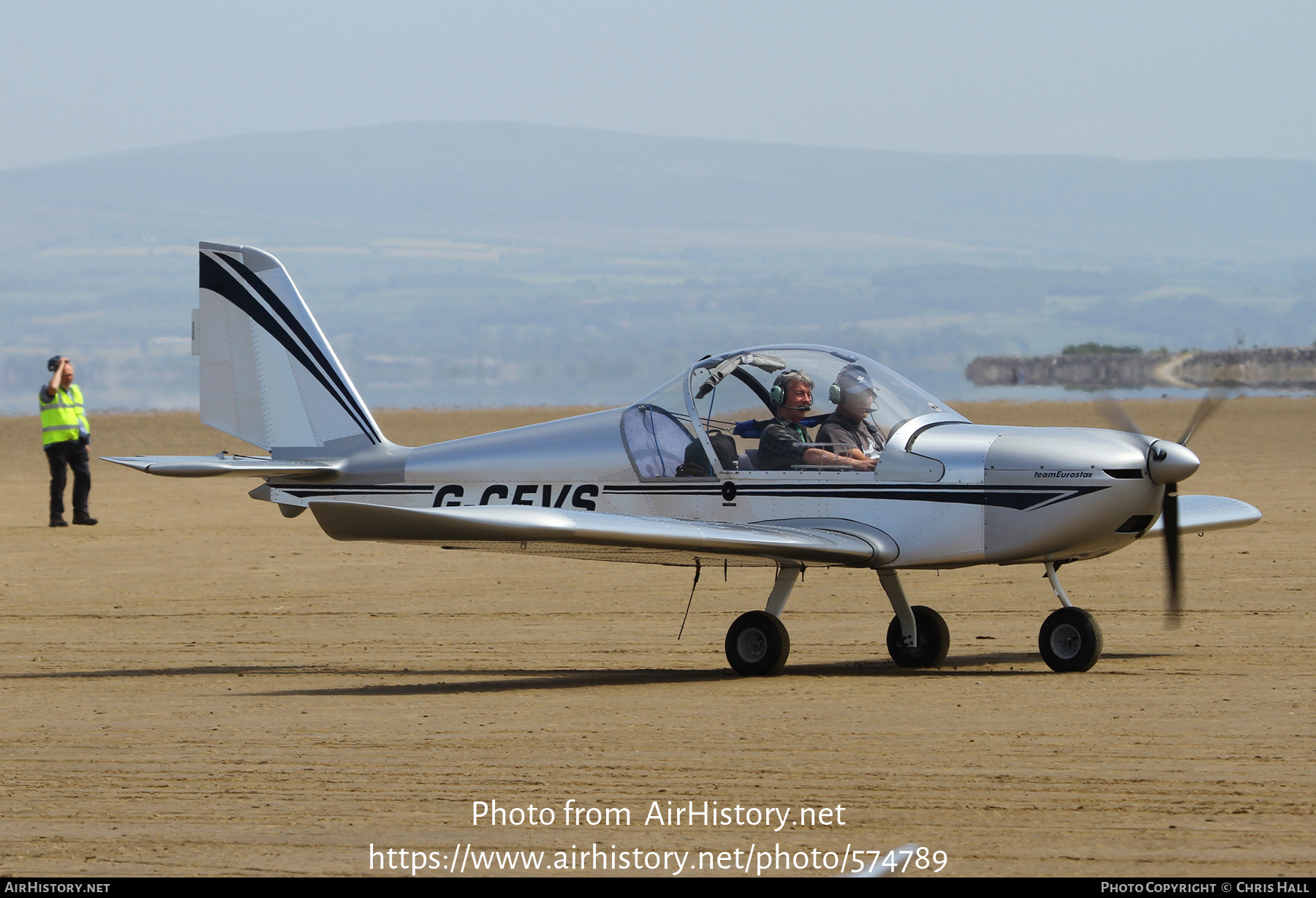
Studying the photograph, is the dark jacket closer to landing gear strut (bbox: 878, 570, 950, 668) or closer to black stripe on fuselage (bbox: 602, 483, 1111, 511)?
black stripe on fuselage (bbox: 602, 483, 1111, 511)

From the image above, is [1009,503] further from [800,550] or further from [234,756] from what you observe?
[234,756]

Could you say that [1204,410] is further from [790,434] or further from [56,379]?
[56,379]

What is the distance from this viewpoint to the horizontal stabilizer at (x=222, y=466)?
38.7ft

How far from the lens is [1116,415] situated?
10969 millimetres

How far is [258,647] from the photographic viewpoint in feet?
44.2

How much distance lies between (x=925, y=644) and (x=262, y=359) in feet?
19.9

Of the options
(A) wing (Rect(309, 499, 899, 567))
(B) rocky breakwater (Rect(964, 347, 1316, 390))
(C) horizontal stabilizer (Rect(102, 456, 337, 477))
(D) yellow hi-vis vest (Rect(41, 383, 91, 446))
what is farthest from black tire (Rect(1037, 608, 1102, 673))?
(D) yellow hi-vis vest (Rect(41, 383, 91, 446))

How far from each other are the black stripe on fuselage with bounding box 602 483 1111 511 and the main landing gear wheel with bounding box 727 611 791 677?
89 cm

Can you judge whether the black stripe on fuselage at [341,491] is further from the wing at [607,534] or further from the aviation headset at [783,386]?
the aviation headset at [783,386]

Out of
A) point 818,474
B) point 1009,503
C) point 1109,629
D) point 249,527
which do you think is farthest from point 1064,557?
point 249,527

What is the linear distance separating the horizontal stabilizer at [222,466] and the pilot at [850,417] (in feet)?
13.7

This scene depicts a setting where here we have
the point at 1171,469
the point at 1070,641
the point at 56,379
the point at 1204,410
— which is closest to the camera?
the point at 1171,469

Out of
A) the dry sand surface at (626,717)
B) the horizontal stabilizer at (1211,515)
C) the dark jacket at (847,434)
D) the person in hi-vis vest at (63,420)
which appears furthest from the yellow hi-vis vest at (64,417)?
the horizontal stabilizer at (1211,515)

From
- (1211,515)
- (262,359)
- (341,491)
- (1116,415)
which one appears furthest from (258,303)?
(1211,515)
